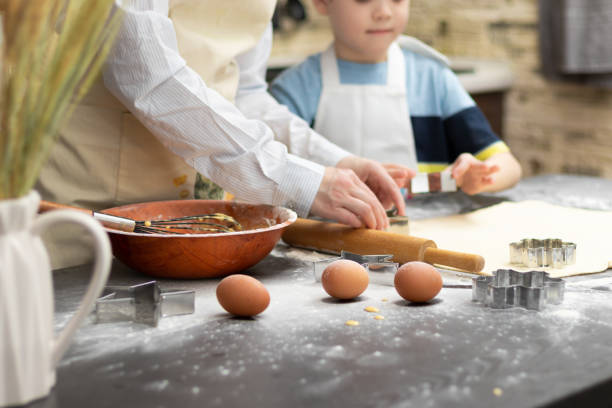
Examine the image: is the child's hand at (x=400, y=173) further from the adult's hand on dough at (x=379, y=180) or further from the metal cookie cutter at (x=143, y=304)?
the metal cookie cutter at (x=143, y=304)

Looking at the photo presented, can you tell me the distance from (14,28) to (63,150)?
2.15ft

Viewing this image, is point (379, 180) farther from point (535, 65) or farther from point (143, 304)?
point (535, 65)

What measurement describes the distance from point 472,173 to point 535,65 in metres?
1.83

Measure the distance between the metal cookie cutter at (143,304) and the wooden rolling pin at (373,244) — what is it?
1.12 ft

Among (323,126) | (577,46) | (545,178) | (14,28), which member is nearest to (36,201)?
(14,28)

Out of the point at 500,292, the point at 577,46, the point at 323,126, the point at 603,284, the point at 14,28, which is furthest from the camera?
the point at 577,46

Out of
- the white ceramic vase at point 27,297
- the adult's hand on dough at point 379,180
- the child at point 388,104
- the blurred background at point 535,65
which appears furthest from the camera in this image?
the blurred background at point 535,65

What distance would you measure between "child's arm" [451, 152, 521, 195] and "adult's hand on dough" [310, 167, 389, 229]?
36 cm

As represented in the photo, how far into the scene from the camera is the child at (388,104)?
5.45ft

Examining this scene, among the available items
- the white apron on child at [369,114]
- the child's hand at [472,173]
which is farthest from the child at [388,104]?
the child's hand at [472,173]

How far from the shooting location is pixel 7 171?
0.58 meters

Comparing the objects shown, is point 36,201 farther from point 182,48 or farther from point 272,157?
point 182,48

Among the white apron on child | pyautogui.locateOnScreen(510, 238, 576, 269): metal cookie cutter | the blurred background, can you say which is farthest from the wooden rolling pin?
the blurred background

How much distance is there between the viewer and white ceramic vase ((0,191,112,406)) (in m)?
0.58
